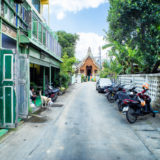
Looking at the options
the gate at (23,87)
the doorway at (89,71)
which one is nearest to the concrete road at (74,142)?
the gate at (23,87)

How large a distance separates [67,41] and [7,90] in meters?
30.1

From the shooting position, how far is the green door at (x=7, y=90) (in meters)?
5.23

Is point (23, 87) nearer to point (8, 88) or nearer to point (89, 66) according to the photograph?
point (8, 88)

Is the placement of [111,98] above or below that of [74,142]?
above

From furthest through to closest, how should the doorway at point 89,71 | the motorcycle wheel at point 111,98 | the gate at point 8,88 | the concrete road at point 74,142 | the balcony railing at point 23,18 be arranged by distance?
the doorway at point 89,71 < the motorcycle wheel at point 111,98 < the balcony railing at point 23,18 < the gate at point 8,88 < the concrete road at point 74,142

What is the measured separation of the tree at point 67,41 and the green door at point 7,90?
1118 inches

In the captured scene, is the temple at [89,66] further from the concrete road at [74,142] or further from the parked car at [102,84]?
the concrete road at [74,142]

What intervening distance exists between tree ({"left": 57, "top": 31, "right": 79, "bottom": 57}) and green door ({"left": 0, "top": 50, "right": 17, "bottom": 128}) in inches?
1118

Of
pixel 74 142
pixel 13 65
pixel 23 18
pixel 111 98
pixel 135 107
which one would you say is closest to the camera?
pixel 74 142

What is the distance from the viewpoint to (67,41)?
3409 centimetres

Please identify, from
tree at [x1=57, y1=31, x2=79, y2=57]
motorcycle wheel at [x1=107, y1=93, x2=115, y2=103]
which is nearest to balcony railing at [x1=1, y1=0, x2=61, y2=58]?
motorcycle wheel at [x1=107, y1=93, x2=115, y2=103]

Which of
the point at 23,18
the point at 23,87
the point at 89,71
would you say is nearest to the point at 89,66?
the point at 89,71

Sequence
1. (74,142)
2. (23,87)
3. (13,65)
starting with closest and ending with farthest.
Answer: (74,142) < (13,65) < (23,87)

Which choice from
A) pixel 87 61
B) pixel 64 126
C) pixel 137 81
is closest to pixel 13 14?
pixel 64 126
